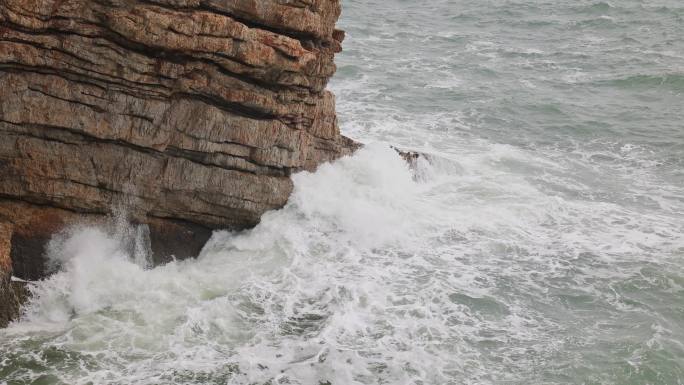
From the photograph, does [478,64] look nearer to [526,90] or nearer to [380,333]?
[526,90]

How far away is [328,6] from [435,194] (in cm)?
838

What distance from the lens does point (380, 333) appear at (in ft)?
56.0

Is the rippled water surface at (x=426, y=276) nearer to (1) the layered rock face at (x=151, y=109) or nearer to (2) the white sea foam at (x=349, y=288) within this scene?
(2) the white sea foam at (x=349, y=288)

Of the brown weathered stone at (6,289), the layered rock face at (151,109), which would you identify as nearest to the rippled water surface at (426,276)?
the brown weathered stone at (6,289)

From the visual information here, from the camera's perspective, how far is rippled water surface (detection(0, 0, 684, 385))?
15.9m

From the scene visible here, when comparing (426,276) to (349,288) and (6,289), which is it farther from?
(6,289)

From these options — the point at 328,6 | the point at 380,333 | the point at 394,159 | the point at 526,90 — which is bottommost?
the point at 380,333

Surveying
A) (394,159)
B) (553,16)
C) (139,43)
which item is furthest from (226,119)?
(553,16)

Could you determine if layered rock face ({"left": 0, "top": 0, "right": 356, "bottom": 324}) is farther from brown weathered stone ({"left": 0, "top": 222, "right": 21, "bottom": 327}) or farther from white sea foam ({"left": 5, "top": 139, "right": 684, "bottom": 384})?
white sea foam ({"left": 5, "top": 139, "right": 684, "bottom": 384})

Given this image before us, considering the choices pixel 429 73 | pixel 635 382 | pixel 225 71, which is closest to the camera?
pixel 635 382

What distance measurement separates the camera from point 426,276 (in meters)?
19.8

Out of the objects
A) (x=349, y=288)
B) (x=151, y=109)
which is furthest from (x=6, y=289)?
(x=349, y=288)

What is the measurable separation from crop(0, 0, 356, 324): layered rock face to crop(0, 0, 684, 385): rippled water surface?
969 millimetres

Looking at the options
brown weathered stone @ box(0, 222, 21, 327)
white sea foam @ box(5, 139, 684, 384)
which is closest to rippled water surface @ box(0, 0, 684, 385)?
white sea foam @ box(5, 139, 684, 384)
